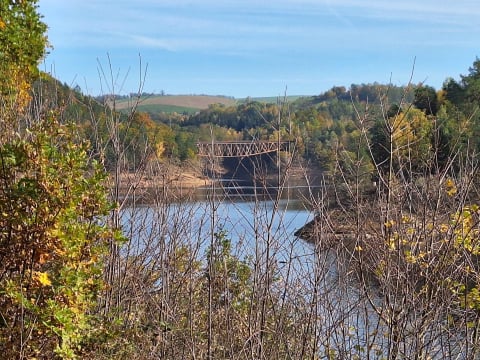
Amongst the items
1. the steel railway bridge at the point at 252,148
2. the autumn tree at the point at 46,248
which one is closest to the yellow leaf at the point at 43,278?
the autumn tree at the point at 46,248

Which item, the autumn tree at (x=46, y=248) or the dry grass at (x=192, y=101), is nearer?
the autumn tree at (x=46, y=248)

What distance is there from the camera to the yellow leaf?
3738 millimetres

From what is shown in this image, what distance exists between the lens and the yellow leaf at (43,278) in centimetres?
374

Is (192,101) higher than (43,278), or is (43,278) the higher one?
(192,101)

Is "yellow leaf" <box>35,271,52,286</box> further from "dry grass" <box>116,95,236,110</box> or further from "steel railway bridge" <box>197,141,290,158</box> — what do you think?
"dry grass" <box>116,95,236,110</box>

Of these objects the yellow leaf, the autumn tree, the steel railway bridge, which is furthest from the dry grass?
the yellow leaf

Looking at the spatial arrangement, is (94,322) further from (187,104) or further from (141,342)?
(187,104)

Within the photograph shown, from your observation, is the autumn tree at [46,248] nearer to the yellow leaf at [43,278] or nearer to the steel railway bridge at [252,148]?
the yellow leaf at [43,278]

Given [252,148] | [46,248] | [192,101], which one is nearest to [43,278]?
Result: [46,248]

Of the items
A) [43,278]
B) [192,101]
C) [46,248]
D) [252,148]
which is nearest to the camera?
[43,278]

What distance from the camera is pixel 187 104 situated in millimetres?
120000

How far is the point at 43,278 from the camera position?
147 inches

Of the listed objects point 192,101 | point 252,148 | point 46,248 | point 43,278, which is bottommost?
point 43,278

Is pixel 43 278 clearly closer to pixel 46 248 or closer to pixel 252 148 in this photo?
pixel 46 248
